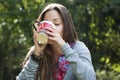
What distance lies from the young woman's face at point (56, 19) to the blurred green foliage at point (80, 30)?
187 inches

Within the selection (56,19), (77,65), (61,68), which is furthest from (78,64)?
(56,19)

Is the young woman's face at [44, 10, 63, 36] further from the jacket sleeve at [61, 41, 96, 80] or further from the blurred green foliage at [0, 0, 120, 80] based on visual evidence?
the blurred green foliage at [0, 0, 120, 80]

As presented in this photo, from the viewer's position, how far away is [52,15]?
8.30 ft

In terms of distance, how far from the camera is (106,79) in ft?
24.8

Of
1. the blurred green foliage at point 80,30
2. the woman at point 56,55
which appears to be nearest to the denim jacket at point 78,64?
the woman at point 56,55

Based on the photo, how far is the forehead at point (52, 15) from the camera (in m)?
2.51

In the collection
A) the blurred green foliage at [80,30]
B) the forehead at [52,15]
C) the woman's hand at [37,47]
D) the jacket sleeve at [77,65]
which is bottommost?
the blurred green foliage at [80,30]

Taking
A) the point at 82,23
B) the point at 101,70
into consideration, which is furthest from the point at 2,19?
the point at 101,70

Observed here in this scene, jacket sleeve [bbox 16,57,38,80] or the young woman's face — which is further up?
the young woman's face

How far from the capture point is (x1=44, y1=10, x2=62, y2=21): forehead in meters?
2.51

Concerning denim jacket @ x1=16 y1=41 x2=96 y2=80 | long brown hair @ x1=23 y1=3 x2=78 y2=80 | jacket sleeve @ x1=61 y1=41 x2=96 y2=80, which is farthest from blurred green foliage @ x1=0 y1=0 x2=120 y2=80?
jacket sleeve @ x1=61 y1=41 x2=96 y2=80

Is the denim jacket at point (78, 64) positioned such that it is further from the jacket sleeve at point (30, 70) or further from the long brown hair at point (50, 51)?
the jacket sleeve at point (30, 70)

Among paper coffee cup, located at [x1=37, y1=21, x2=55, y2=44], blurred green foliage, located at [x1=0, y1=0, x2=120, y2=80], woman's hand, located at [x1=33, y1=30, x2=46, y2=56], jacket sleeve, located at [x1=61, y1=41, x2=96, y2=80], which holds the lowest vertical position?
blurred green foliage, located at [x1=0, y1=0, x2=120, y2=80]

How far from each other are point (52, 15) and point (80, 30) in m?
5.49
